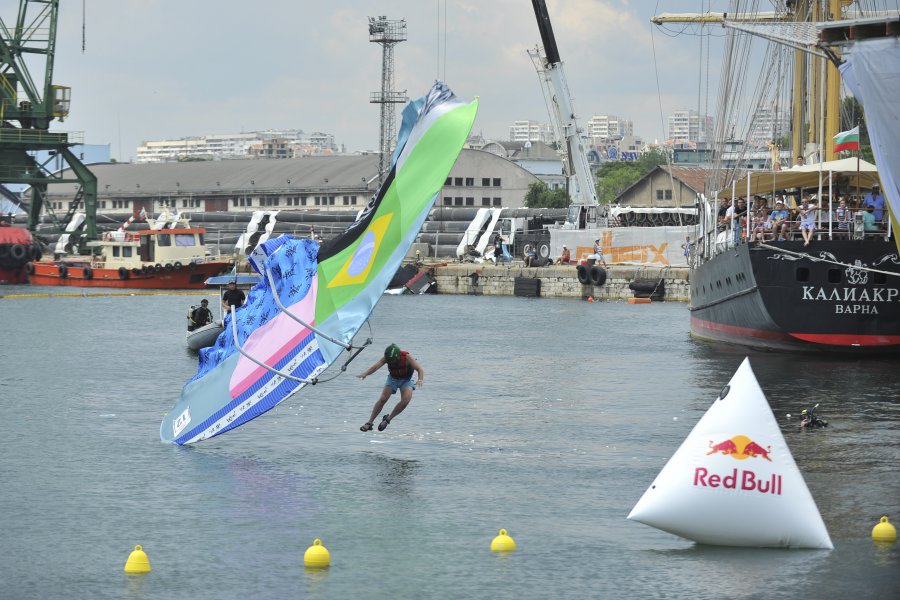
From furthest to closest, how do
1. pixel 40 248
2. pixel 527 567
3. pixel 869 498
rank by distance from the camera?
1. pixel 40 248
2. pixel 869 498
3. pixel 527 567

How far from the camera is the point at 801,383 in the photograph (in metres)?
30.0

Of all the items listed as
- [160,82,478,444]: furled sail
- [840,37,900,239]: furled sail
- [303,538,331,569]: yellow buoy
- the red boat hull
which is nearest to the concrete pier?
the red boat hull

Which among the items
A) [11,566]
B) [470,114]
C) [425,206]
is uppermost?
[470,114]

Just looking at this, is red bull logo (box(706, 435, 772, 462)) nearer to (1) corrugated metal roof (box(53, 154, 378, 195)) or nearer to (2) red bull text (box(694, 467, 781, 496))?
(2) red bull text (box(694, 467, 781, 496))

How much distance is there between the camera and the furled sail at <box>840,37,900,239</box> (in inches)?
1015

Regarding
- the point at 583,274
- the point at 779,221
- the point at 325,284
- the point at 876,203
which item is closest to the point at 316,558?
the point at 325,284

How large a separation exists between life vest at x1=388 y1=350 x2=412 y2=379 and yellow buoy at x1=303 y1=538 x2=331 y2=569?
5.99 metres

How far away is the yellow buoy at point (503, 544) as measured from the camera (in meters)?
14.8

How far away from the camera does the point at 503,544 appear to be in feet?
48.6

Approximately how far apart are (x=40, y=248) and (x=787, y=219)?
6681 cm

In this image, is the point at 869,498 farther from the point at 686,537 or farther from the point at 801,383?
the point at 801,383

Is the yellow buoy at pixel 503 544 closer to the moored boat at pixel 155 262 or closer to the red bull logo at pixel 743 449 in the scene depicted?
the red bull logo at pixel 743 449

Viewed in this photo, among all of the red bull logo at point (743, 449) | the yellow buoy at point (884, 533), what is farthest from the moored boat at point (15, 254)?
the red bull logo at point (743, 449)

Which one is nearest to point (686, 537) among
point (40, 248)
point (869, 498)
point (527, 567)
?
point (527, 567)
